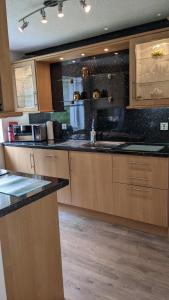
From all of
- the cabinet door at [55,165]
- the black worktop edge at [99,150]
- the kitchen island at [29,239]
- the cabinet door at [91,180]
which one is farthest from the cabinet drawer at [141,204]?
the kitchen island at [29,239]

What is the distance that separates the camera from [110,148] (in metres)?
2.82

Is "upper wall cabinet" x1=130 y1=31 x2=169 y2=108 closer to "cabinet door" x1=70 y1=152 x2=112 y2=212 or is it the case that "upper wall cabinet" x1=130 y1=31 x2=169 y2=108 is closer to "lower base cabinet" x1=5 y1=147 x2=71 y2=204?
"cabinet door" x1=70 y1=152 x2=112 y2=212

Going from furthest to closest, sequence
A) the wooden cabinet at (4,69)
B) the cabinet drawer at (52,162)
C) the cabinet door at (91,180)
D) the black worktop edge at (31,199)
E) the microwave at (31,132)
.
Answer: the microwave at (31,132) < the cabinet drawer at (52,162) < the cabinet door at (91,180) < the wooden cabinet at (4,69) < the black worktop edge at (31,199)

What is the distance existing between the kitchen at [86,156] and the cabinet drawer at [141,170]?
1cm

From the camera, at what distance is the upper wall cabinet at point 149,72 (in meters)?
2.67

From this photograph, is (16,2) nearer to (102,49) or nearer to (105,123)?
(102,49)

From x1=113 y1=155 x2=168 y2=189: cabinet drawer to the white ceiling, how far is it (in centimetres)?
144

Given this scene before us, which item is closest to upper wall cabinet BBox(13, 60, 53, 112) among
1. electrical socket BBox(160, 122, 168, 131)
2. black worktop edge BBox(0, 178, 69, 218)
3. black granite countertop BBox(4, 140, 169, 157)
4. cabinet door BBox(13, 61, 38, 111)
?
cabinet door BBox(13, 61, 38, 111)

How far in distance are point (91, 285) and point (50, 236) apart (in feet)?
2.14

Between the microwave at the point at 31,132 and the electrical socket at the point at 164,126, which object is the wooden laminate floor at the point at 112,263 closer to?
the electrical socket at the point at 164,126

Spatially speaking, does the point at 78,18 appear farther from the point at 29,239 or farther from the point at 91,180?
the point at 29,239

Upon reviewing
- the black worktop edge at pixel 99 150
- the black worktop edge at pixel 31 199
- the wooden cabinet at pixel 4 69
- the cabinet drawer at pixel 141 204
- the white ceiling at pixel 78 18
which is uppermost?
the white ceiling at pixel 78 18

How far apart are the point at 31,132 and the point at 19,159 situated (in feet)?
1.55

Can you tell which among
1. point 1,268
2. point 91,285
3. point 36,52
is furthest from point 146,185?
point 36,52
